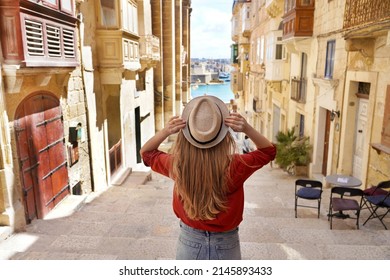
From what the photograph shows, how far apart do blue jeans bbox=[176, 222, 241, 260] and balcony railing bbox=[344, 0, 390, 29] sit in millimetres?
5968

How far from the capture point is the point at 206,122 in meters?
2.31

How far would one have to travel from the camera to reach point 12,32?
16.4 feet

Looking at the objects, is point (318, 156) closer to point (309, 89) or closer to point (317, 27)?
point (309, 89)

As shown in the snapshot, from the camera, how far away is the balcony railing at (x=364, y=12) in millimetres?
6726

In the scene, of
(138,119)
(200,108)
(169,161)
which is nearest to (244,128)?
(200,108)

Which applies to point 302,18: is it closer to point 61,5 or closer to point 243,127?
point 61,5

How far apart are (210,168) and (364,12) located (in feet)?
23.4

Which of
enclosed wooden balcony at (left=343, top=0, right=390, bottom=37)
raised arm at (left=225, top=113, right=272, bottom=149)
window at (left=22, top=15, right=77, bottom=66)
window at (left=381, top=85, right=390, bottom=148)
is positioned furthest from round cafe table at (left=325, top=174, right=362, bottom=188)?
window at (left=22, top=15, right=77, bottom=66)

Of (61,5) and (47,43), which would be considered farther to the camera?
(61,5)

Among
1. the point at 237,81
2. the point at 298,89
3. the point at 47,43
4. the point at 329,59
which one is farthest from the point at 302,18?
the point at 237,81

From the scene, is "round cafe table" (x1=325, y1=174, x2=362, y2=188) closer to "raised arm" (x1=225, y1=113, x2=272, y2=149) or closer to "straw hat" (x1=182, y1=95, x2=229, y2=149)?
"raised arm" (x1=225, y1=113, x2=272, y2=149)

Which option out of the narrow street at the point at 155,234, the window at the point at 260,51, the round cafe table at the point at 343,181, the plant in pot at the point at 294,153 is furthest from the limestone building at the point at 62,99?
the window at the point at 260,51

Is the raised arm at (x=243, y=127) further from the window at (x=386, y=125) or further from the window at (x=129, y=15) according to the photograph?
the window at (x=129, y=15)

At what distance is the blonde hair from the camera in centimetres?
229
